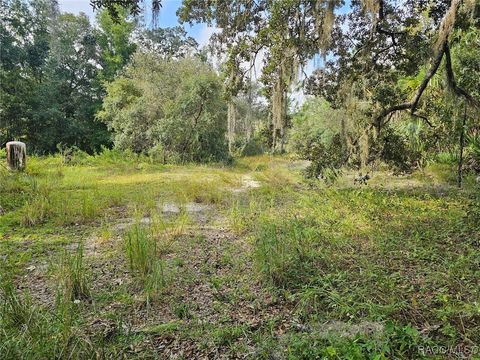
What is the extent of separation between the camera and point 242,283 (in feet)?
9.07

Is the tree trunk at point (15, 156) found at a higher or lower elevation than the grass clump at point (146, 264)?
higher

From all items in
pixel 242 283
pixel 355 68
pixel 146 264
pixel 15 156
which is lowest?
pixel 242 283

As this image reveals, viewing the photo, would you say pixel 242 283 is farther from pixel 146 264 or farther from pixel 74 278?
pixel 74 278

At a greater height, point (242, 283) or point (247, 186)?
point (247, 186)

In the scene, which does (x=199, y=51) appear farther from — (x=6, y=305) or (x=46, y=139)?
(x=6, y=305)

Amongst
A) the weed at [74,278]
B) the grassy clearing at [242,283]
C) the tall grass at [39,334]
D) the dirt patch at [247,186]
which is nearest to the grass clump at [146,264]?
the grassy clearing at [242,283]

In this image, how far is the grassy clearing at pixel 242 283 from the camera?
1841 millimetres

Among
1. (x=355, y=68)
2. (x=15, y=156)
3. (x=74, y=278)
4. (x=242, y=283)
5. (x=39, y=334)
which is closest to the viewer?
(x=39, y=334)

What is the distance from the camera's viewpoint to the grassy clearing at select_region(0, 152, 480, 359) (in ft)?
6.04

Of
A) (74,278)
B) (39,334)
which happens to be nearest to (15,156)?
(74,278)

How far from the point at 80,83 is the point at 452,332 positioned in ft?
76.7

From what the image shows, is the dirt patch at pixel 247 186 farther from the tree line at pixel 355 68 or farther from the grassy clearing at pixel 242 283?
the grassy clearing at pixel 242 283

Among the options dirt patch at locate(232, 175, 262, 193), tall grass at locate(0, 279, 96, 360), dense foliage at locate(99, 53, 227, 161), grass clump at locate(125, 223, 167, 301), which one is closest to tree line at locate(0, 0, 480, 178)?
dirt patch at locate(232, 175, 262, 193)

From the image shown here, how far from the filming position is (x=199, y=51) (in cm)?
1631
